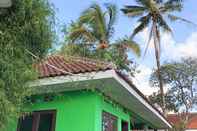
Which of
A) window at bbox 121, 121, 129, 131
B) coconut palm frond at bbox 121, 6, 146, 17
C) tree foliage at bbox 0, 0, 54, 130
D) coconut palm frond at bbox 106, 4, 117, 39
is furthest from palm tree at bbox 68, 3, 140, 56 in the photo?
tree foliage at bbox 0, 0, 54, 130

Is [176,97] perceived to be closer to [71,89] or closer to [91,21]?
[91,21]

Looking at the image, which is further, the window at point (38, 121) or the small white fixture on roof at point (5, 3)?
the window at point (38, 121)

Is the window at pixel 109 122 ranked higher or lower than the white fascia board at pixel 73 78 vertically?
lower

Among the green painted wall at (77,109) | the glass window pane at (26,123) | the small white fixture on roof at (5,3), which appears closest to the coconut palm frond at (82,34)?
the glass window pane at (26,123)

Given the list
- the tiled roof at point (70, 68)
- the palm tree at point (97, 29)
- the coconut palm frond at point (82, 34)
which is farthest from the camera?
the palm tree at point (97, 29)

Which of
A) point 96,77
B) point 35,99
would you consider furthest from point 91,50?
point 96,77

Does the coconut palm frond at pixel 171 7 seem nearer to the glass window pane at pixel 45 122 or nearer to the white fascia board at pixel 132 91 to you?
the white fascia board at pixel 132 91

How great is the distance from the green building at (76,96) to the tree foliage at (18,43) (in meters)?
1.33

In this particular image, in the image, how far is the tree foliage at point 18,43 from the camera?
4.27m

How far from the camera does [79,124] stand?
6914 mm

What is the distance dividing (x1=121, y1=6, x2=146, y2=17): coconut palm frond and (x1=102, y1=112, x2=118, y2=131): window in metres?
17.5

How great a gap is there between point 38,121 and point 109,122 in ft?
6.33

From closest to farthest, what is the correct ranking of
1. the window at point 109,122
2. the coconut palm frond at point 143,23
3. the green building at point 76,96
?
the green building at point 76,96
the window at point 109,122
the coconut palm frond at point 143,23

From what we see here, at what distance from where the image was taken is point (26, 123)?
762 cm
